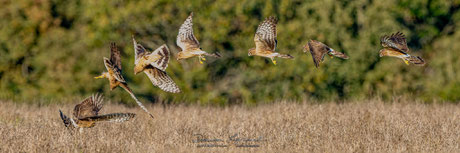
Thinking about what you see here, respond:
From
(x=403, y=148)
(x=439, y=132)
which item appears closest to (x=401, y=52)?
(x=403, y=148)

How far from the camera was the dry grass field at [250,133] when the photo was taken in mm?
6902

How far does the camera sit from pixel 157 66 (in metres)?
4.64

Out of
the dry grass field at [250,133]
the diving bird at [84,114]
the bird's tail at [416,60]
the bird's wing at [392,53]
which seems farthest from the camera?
the dry grass field at [250,133]

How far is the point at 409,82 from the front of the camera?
14.9m

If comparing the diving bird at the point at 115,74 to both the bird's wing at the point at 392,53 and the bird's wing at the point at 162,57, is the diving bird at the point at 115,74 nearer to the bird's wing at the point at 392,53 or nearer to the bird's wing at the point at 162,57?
the bird's wing at the point at 162,57

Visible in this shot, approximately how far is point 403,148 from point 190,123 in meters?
3.19

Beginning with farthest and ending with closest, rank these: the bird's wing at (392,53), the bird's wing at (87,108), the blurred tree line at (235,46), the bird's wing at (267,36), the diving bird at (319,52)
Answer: the blurred tree line at (235,46) → the bird's wing at (87,108) → the bird's wing at (392,53) → the bird's wing at (267,36) → the diving bird at (319,52)

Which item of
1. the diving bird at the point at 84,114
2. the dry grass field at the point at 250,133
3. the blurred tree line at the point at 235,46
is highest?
the blurred tree line at the point at 235,46

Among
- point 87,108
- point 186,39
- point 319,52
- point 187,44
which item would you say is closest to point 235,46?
point 87,108

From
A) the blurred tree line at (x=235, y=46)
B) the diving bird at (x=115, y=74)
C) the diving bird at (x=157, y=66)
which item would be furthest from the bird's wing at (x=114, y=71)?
the blurred tree line at (x=235, y=46)

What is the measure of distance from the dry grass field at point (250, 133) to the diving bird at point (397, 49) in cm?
164

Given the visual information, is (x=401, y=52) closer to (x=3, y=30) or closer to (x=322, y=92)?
(x=322, y=92)

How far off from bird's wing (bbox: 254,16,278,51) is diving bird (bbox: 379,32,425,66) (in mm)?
920

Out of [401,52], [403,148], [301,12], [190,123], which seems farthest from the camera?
[301,12]
